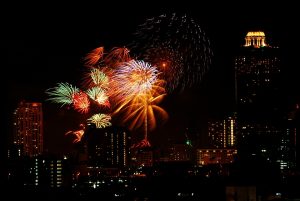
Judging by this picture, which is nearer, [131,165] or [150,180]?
[150,180]

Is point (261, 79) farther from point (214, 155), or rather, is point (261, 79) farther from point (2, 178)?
point (2, 178)

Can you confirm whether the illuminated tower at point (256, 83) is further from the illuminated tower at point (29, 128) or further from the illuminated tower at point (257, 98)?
the illuminated tower at point (29, 128)

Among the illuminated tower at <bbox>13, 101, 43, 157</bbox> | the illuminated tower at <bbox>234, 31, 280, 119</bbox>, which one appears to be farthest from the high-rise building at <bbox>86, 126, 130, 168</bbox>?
the illuminated tower at <bbox>234, 31, 280, 119</bbox>

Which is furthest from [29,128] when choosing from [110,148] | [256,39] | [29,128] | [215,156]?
[256,39]

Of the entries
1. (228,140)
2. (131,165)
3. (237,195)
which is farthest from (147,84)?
(228,140)

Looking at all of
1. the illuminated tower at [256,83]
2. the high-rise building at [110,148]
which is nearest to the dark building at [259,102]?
the illuminated tower at [256,83]

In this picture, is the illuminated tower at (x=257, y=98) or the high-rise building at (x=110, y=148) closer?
the high-rise building at (x=110, y=148)

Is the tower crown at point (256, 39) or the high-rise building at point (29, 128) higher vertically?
the tower crown at point (256, 39)
